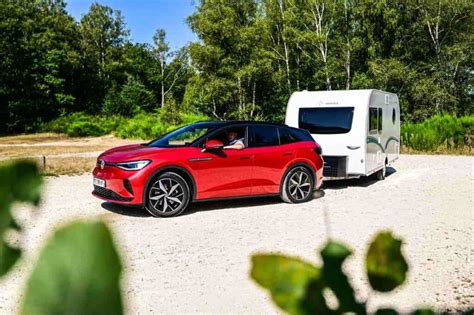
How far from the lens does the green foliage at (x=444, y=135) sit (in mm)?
18330

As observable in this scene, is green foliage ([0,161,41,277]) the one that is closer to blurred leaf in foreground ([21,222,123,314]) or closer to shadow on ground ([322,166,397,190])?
blurred leaf in foreground ([21,222,123,314])

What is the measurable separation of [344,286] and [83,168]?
45.7 feet

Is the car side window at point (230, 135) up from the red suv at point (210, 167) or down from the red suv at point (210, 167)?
up

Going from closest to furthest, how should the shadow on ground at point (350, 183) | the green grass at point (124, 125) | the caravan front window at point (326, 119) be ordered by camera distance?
the caravan front window at point (326, 119) < the shadow on ground at point (350, 183) < the green grass at point (124, 125)

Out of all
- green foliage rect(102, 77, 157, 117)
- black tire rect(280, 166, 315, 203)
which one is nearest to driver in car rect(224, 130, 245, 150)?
black tire rect(280, 166, 315, 203)

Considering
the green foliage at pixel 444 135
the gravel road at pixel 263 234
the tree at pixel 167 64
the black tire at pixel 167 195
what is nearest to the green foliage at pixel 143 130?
the green foliage at pixel 444 135

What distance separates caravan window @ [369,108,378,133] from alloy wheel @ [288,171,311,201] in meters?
2.79

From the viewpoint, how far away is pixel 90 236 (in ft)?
0.75

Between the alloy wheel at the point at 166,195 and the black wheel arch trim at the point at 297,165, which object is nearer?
the alloy wheel at the point at 166,195

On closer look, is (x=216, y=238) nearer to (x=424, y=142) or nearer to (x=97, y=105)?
(x=424, y=142)

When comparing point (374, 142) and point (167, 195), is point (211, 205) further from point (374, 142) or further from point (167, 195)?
point (374, 142)

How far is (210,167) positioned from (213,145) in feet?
1.24

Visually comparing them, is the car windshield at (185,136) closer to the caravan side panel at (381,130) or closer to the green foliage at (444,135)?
the caravan side panel at (381,130)

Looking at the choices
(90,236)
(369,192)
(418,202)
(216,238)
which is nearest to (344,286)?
(90,236)
